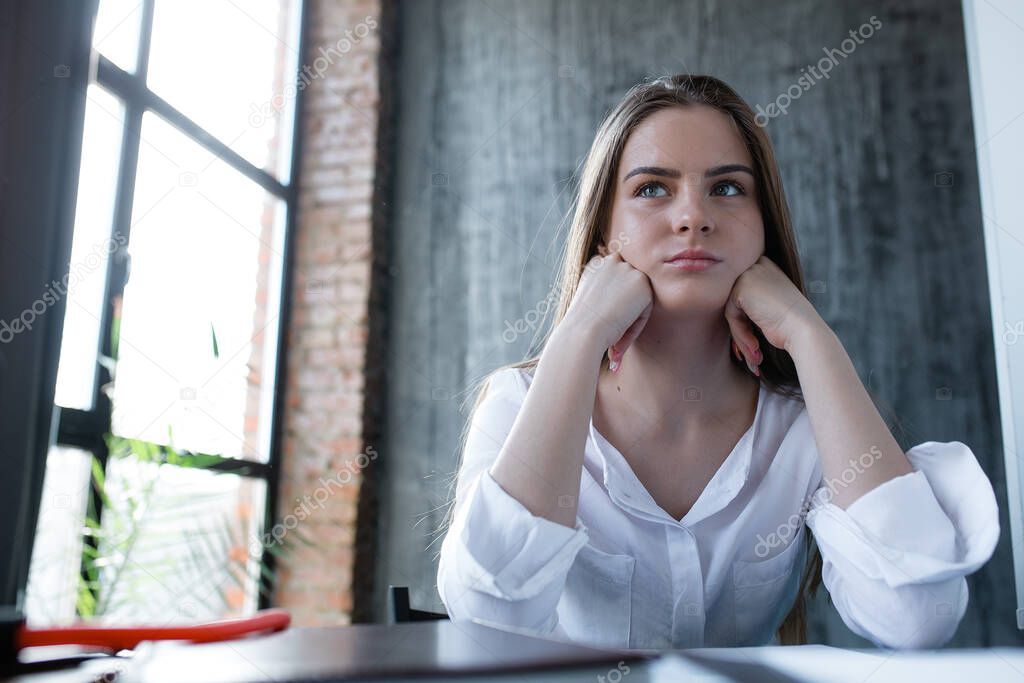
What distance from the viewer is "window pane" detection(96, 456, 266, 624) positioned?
2.16m

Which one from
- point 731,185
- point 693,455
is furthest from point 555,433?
point 731,185

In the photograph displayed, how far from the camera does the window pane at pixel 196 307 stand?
2.49 metres

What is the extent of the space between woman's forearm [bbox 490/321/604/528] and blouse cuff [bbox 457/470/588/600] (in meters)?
0.03

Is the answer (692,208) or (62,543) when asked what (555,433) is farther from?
(62,543)

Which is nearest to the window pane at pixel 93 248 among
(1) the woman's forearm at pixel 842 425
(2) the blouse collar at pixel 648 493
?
(2) the blouse collar at pixel 648 493

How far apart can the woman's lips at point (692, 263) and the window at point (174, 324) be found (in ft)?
4.53

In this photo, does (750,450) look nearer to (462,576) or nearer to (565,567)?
(565,567)

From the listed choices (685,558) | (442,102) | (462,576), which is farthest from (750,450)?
(442,102)

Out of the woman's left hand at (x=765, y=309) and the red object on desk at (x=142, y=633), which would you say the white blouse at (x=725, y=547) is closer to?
the woman's left hand at (x=765, y=309)

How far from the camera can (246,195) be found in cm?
318

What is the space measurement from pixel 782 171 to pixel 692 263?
5.89ft

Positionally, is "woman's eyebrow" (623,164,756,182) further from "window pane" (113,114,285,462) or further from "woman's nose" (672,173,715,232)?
"window pane" (113,114,285,462)

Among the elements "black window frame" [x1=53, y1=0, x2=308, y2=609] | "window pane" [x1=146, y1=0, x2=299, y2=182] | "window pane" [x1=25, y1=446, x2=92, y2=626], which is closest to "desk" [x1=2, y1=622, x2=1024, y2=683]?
"black window frame" [x1=53, y1=0, x2=308, y2=609]

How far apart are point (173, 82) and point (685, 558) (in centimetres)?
253
